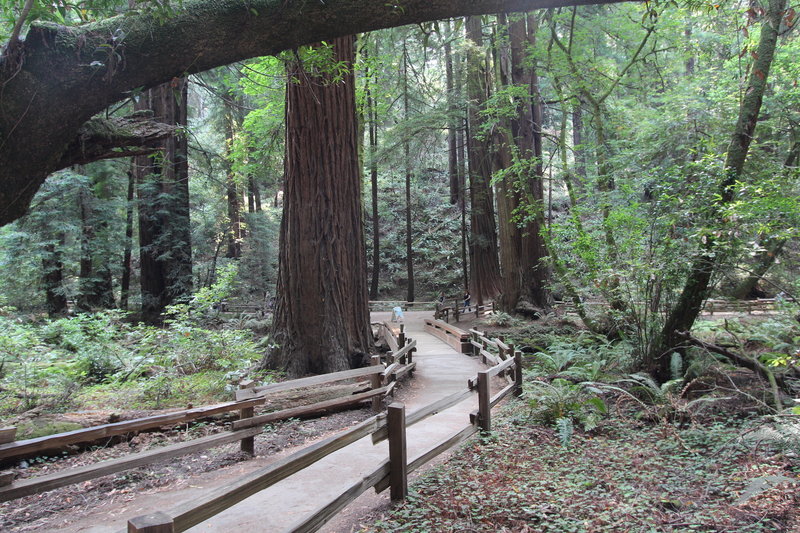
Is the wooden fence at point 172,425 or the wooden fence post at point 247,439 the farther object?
the wooden fence post at point 247,439

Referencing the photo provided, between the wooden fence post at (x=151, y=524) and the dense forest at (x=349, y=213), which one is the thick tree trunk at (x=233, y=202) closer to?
the dense forest at (x=349, y=213)

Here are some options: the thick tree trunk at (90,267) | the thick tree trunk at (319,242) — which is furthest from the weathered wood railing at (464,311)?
the thick tree trunk at (90,267)

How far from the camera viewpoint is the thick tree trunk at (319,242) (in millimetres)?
8641

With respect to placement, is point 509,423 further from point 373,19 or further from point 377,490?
point 373,19

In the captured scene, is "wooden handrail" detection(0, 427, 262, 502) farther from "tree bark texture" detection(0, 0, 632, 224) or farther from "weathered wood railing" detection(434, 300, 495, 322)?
"weathered wood railing" detection(434, 300, 495, 322)

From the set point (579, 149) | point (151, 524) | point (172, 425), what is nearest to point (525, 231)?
point (579, 149)

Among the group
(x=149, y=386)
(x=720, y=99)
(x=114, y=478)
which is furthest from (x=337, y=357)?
(x=720, y=99)

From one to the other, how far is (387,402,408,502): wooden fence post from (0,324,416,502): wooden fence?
2.03 meters

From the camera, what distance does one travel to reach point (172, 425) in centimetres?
602

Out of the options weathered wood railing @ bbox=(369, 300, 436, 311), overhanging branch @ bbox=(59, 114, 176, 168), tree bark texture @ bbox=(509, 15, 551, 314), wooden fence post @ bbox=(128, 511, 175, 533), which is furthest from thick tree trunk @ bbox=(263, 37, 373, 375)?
weathered wood railing @ bbox=(369, 300, 436, 311)

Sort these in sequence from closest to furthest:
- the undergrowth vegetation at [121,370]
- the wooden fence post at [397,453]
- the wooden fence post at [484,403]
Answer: the wooden fence post at [397,453], the wooden fence post at [484,403], the undergrowth vegetation at [121,370]

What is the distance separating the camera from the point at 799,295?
836cm

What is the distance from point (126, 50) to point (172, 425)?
4.62m

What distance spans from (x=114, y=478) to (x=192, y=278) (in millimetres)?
14091
